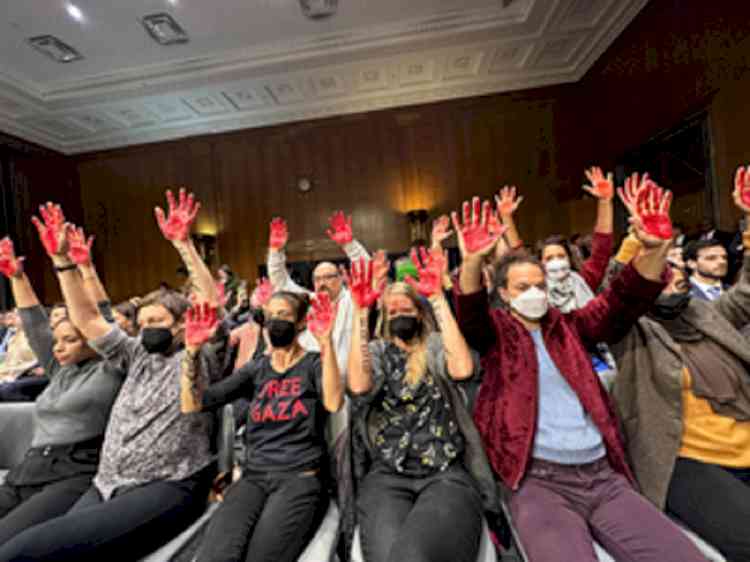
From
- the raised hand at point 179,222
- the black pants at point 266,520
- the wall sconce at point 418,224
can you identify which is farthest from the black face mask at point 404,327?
the wall sconce at point 418,224

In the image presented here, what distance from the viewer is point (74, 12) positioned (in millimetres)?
4211

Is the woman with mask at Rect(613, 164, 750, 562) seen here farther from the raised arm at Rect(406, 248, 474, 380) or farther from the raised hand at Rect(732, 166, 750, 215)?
the raised arm at Rect(406, 248, 474, 380)

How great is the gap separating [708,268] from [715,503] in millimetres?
1558

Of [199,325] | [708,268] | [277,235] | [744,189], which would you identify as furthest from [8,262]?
[708,268]

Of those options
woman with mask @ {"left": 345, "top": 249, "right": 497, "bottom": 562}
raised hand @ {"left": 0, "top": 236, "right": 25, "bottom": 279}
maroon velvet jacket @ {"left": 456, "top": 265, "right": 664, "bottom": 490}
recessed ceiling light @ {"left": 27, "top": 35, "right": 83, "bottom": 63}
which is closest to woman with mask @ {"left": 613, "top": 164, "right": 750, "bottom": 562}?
maroon velvet jacket @ {"left": 456, "top": 265, "right": 664, "bottom": 490}

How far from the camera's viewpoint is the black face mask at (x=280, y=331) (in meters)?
1.67

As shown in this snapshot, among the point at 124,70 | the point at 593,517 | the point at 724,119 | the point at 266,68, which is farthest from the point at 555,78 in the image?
the point at 593,517

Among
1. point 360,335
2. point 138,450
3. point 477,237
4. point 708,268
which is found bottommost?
point 138,450

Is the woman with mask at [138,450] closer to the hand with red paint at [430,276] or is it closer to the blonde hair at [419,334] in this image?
the blonde hair at [419,334]

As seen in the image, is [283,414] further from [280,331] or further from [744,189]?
[744,189]

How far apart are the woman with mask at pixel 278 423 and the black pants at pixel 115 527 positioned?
0.20 m

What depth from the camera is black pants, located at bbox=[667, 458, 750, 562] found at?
3.84 feet

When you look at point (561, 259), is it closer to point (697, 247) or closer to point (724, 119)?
point (697, 247)

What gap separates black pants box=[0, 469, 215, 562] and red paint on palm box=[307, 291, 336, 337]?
0.77 metres
